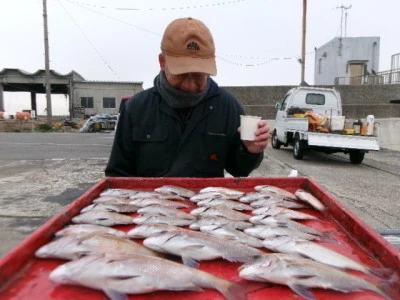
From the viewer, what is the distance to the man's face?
10.3ft

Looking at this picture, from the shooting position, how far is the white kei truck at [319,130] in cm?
1155

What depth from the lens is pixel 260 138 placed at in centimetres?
285

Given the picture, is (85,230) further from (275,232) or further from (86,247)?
(275,232)

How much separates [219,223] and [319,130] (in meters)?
10.7

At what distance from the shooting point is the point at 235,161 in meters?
3.71

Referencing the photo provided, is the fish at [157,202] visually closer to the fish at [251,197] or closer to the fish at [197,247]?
the fish at [251,197]

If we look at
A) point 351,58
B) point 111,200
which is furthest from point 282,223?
point 351,58

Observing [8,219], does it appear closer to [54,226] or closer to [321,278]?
[54,226]

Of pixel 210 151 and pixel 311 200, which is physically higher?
pixel 210 151

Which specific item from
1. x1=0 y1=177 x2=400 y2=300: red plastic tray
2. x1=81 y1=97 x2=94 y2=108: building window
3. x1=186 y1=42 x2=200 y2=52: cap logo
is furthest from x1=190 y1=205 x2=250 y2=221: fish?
x1=81 y1=97 x2=94 y2=108: building window

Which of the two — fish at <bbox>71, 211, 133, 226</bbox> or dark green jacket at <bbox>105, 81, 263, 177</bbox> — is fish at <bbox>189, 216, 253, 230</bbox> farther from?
dark green jacket at <bbox>105, 81, 263, 177</bbox>

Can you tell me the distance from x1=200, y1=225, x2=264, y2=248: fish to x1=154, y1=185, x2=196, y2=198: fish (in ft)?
2.52

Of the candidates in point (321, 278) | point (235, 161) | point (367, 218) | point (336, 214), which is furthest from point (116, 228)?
point (367, 218)

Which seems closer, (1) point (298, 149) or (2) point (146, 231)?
(2) point (146, 231)
